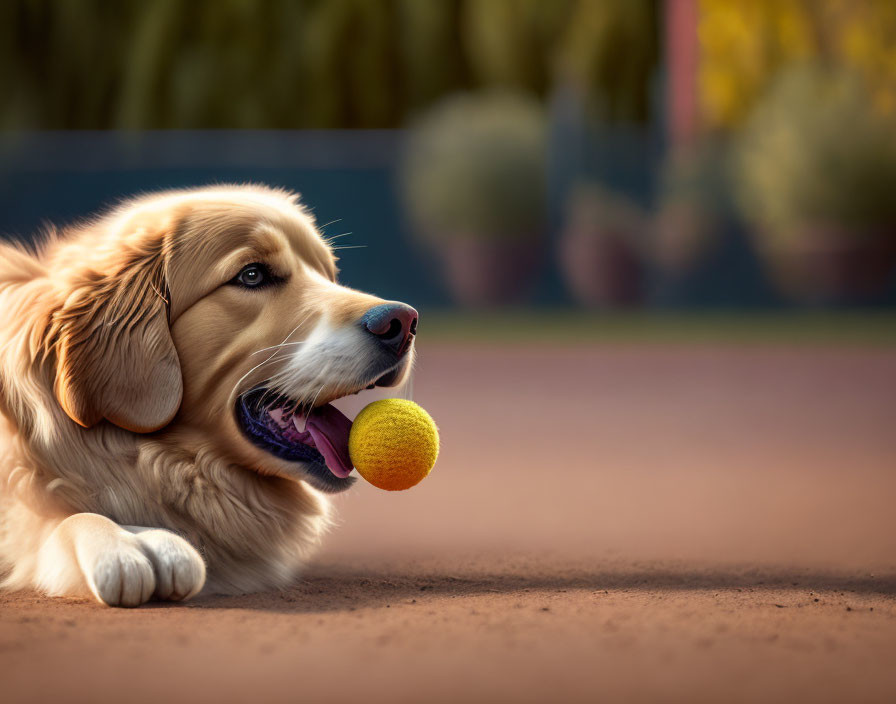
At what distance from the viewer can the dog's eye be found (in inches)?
136

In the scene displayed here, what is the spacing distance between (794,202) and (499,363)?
23.8 ft

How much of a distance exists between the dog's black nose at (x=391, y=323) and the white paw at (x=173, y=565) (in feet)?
2.70

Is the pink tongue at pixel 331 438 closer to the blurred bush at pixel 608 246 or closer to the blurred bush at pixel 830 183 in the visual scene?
the blurred bush at pixel 830 183

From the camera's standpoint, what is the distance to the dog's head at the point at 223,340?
3279 mm

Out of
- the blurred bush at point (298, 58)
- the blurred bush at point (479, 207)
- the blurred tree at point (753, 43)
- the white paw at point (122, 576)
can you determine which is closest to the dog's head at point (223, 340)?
the white paw at point (122, 576)

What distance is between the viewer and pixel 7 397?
3340 millimetres

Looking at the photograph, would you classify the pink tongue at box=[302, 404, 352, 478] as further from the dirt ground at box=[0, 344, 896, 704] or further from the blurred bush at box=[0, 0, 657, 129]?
the blurred bush at box=[0, 0, 657, 129]

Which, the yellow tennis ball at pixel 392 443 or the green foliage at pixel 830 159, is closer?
the yellow tennis ball at pixel 392 443

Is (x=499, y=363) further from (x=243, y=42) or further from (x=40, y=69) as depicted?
(x=40, y=69)

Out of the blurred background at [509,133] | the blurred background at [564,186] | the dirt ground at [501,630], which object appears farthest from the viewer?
the blurred background at [509,133]

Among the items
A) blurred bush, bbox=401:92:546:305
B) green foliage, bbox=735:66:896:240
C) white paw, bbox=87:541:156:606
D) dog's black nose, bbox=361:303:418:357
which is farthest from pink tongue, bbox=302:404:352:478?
blurred bush, bbox=401:92:546:305

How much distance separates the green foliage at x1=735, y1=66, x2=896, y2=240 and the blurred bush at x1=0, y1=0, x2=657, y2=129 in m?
4.47

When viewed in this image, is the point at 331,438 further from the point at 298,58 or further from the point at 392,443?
the point at 298,58

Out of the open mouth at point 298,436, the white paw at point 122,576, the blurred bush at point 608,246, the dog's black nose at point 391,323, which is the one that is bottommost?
the white paw at point 122,576
